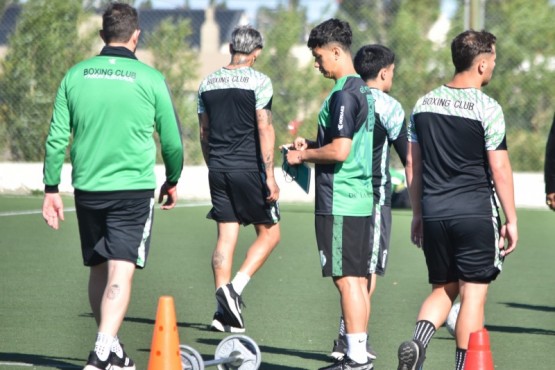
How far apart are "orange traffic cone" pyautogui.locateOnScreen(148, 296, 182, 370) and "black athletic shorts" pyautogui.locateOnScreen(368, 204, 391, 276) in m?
1.75

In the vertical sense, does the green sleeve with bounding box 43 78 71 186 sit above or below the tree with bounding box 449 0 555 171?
below

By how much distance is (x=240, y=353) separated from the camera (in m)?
6.83

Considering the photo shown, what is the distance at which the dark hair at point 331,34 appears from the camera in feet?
22.9

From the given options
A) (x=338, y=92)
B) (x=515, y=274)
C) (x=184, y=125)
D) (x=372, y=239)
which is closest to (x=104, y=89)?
(x=338, y=92)

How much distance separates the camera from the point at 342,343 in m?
7.62

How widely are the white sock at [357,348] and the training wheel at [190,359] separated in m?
0.92

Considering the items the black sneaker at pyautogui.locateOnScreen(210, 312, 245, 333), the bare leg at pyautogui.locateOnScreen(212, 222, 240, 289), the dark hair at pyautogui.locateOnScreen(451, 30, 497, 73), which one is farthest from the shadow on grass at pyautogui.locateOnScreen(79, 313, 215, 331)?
the dark hair at pyautogui.locateOnScreen(451, 30, 497, 73)

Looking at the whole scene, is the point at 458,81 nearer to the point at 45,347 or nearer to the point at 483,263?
the point at 483,263

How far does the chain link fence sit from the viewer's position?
64.2ft

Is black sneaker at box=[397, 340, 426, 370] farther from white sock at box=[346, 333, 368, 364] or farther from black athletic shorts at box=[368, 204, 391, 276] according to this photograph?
black athletic shorts at box=[368, 204, 391, 276]

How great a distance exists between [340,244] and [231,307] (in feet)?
5.39

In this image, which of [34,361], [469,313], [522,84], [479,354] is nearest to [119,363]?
[34,361]

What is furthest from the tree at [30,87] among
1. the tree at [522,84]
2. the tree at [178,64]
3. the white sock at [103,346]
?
the white sock at [103,346]

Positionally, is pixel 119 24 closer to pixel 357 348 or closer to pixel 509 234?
pixel 357 348
